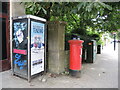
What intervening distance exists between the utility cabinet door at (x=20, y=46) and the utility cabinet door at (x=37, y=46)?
217 mm

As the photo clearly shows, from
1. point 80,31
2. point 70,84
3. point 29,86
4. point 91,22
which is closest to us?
point 29,86

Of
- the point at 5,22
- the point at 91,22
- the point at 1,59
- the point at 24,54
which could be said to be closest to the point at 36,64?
the point at 24,54

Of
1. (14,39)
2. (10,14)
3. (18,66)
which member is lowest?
(18,66)

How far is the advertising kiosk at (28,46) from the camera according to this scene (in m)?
3.12

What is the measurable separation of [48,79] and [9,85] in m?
1.25

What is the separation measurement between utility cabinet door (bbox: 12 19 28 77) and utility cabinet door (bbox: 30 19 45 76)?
217 mm

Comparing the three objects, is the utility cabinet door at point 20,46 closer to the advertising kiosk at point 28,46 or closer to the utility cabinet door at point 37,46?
the advertising kiosk at point 28,46

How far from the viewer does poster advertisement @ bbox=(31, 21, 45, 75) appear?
3.23 metres

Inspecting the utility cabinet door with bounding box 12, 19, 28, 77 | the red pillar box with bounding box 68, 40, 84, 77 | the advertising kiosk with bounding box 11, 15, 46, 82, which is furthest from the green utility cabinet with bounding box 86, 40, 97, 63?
the utility cabinet door with bounding box 12, 19, 28, 77

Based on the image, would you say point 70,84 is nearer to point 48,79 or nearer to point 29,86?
point 48,79

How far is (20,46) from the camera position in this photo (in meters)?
3.39

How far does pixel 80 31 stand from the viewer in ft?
23.7

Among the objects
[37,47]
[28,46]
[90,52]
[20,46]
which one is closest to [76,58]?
[37,47]

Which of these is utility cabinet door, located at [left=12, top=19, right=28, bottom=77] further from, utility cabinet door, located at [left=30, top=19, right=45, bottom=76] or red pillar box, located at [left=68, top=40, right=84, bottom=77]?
red pillar box, located at [left=68, top=40, right=84, bottom=77]
